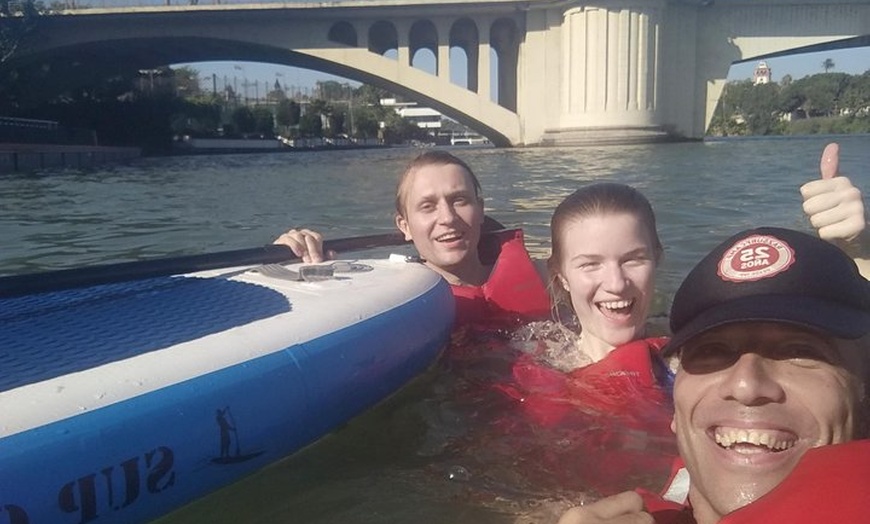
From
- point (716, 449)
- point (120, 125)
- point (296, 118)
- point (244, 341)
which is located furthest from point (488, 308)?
point (296, 118)

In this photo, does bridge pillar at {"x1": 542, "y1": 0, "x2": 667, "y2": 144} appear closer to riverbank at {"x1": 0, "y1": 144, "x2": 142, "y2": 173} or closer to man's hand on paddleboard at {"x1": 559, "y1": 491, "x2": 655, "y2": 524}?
riverbank at {"x1": 0, "y1": 144, "x2": 142, "y2": 173}

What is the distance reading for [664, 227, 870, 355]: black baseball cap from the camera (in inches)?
52.8

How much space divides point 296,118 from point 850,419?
69.6 metres

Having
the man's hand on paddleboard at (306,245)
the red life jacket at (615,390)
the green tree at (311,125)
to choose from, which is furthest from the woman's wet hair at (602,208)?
the green tree at (311,125)

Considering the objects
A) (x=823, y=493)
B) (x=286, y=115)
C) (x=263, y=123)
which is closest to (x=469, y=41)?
(x=263, y=123)

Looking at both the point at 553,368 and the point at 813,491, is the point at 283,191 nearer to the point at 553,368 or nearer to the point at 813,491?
the point at 553,368

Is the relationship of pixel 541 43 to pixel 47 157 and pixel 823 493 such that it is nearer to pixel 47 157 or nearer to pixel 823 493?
pixel 47 157

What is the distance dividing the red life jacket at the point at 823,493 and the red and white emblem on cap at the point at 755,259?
407 mm

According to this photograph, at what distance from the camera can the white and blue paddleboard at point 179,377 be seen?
71.4 inches

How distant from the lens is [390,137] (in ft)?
273

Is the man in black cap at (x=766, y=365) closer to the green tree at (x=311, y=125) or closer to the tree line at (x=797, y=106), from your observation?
the green tree at (x=311, y=125)

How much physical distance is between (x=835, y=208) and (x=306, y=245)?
229 centimetres

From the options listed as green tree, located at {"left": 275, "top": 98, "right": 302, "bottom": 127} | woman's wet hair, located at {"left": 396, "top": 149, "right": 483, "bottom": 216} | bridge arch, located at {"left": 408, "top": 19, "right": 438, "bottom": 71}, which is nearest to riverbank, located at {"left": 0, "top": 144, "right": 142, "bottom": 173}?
bridge arch, located at {"left": 408, "top": 19, "right": 438, "bottom": 71}

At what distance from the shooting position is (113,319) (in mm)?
2590
